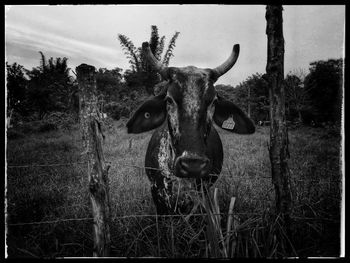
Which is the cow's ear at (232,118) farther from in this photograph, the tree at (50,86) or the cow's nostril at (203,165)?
the tree at (50,86)

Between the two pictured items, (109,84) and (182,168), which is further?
(109,84)

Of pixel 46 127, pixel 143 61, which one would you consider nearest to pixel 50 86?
pixel 46 127

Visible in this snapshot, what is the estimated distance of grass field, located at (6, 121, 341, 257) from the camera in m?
2.05

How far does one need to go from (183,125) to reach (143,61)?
509 cm

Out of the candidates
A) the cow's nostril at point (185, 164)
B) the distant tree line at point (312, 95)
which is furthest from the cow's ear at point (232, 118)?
the distant tree line at point (312, 95)

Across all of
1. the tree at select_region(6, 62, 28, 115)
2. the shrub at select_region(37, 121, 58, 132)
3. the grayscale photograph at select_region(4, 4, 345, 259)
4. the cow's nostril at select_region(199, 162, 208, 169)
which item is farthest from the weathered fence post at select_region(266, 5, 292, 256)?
the shrub at select_region(37, 121, 58, 132)

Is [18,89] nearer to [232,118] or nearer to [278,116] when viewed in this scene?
[232,118]

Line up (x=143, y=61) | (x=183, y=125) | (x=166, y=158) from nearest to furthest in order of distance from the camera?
(x=183, y=125), (x=166, y=158), (x=143, y=61)

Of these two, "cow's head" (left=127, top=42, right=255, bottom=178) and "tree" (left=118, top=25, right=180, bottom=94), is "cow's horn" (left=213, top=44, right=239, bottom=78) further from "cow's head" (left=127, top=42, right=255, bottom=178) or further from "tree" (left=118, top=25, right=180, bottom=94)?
"tree" (left=118, top=25, right=180, bottom=94)

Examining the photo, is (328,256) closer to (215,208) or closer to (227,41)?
(215,208)

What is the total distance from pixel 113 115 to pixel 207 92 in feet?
27.7

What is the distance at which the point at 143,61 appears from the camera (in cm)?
702

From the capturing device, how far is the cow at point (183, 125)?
222cm

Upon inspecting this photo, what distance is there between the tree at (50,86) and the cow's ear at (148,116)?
17.6ft
